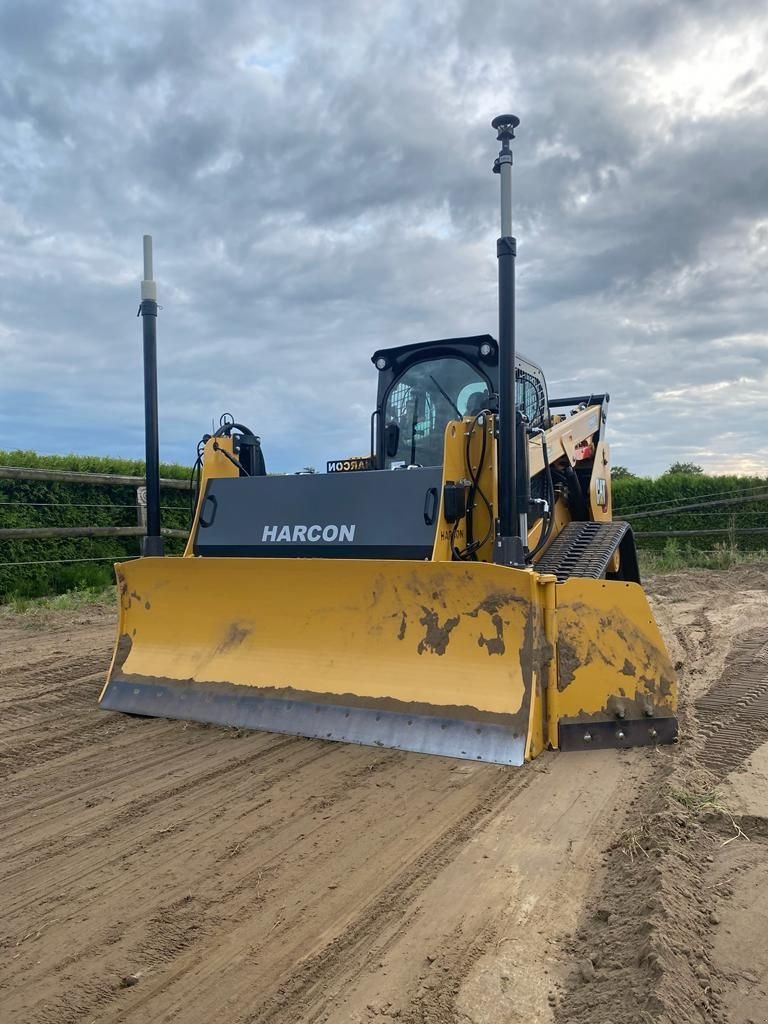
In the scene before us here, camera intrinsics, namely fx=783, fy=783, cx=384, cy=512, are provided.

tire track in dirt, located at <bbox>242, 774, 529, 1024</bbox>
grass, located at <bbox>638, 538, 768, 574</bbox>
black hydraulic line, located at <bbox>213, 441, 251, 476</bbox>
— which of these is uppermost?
black hydraulic line, located at <bbox>213, 441, 251, 476</bbox>

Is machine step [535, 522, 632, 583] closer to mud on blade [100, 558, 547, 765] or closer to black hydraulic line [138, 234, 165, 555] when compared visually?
mud on blade [100, 558, 547, 765]

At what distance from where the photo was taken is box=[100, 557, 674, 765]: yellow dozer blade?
12.4 ft

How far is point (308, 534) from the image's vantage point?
16.0 ft

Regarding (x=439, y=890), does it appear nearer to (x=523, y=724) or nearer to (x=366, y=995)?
(x=366, y=995)

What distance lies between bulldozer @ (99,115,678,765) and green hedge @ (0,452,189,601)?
5.31m

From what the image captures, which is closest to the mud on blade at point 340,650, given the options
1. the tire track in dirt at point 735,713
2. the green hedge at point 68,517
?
the tire track in dirt at point 735,713

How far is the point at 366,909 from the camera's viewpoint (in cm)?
246

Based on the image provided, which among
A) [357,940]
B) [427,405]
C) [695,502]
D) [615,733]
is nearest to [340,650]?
[615,733]

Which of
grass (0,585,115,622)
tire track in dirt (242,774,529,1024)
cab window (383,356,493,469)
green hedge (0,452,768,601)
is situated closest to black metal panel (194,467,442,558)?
cab window (383,356,493,469)

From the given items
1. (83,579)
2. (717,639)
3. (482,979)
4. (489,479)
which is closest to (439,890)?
(482,979)

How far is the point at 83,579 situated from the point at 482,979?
9515 mm

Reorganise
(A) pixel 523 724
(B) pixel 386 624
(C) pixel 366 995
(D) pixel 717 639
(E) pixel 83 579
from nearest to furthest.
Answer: (C) pixel 366 995 → (A) pixel 523 724 → (B) pixel 386 624 → (D) pixel 717 639 → (E) pixel 83 579

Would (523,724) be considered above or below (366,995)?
above

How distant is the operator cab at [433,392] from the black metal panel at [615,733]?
2431mm
